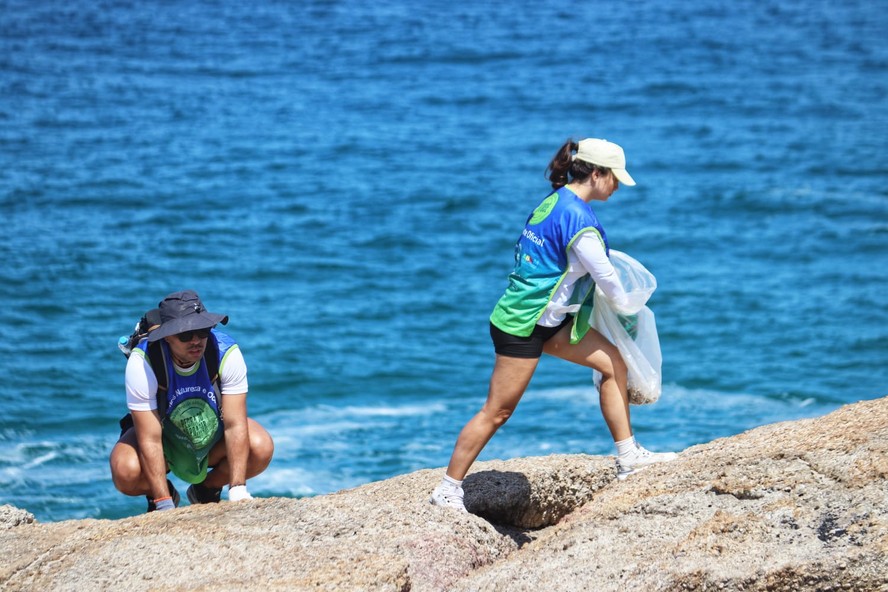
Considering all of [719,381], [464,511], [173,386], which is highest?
[173,386]

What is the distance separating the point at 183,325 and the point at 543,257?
172 centimetres

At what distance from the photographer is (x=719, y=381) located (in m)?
14.9

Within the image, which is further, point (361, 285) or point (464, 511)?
point (361, 285)

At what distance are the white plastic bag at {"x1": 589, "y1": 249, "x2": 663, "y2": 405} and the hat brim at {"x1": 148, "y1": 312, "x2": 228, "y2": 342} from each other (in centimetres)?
188

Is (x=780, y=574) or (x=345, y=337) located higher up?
(x=780, y=574)

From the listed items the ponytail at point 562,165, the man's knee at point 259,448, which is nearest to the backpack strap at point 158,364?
the man's knee at point 259,448

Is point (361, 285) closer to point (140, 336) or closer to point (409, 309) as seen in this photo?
point (409, 309)

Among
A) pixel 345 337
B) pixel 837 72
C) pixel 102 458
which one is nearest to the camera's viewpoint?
pixel 102 458

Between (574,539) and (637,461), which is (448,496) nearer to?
(574,539)

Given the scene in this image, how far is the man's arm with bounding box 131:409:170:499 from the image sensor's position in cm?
574

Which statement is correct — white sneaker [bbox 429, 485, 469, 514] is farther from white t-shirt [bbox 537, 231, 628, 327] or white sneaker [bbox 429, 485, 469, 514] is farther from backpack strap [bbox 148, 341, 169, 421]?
backpack strap [bbox 148, 341, 169, 421]

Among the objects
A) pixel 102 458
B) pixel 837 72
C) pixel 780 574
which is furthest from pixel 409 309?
pixel 837 72

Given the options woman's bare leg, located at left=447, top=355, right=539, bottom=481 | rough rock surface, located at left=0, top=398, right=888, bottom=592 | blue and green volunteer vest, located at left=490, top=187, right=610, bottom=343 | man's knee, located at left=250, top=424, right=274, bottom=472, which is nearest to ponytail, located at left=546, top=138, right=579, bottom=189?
blue and green volunteer vest, located at left=490, top=187, right=610, bottom=343

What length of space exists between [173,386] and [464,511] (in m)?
1.54
